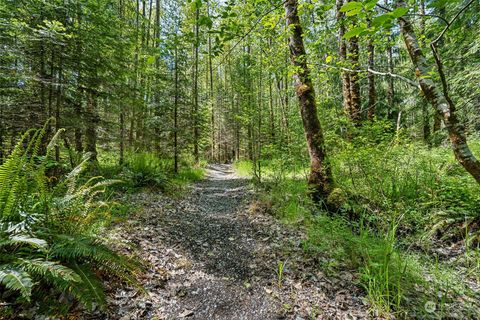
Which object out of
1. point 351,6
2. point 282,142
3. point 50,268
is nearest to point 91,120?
point 282,142

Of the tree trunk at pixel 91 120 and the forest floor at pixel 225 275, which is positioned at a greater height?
the tree trunk at pixel 91 120

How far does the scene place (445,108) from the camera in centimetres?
226

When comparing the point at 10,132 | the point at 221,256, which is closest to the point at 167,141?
the point at 10,132

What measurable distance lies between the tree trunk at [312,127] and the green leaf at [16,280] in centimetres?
443

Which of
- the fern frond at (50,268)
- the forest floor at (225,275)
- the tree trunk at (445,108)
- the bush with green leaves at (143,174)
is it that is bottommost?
the forest floor at (225,275)

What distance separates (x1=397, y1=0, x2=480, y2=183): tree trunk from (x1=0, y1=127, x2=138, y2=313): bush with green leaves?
3493 millimetres

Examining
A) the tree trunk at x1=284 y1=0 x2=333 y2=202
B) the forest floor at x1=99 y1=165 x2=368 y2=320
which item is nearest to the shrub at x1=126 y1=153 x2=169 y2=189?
the forest floor at x1=99 y1=165 x2=368 y2=320

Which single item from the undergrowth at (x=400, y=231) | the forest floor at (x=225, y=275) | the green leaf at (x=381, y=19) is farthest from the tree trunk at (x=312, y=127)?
the green leaf at (x=381, y=19)

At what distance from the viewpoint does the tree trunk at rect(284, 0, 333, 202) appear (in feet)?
15.5

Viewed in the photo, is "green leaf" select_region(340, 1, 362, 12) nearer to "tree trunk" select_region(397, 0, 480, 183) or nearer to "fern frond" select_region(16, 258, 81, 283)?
"tree trunk" select_region(397, 0, 480, 183)

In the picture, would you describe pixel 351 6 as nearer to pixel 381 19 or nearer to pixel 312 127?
pixel 381 19

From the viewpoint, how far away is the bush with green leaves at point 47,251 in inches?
67.0

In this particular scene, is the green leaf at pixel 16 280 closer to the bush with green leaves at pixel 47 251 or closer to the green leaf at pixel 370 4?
the bush with green leaves at pixel 47 251

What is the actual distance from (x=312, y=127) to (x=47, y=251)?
4.58 metres
